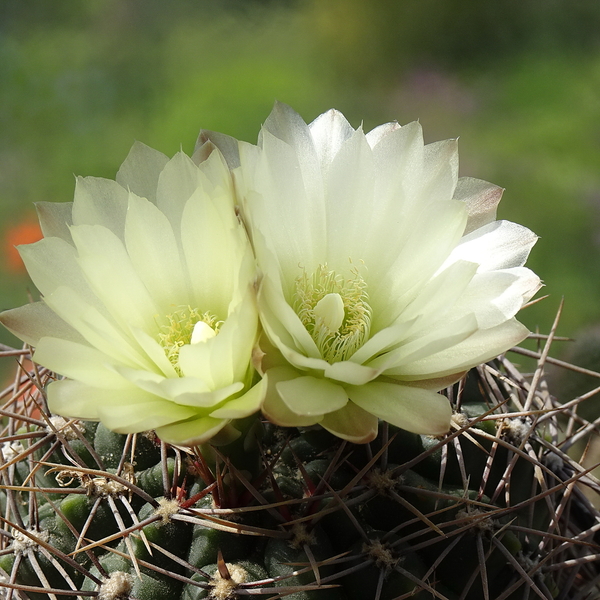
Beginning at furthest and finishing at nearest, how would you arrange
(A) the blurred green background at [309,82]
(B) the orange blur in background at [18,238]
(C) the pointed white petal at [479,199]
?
(A) the blurred green background at [309,82] < (B) the orange blur in background at [18,238] < (C) the pointed white petal at [479,199]

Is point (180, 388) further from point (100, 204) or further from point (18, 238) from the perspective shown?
point (18, 238)

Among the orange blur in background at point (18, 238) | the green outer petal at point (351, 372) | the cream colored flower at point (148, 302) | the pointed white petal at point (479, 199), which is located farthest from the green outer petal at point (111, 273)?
the orange blur in background at point (18, 238)

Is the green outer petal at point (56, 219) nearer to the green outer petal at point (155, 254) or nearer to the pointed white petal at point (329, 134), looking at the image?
the green outer petal at point (155, 254)

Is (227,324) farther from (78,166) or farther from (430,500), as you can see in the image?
(78,166)

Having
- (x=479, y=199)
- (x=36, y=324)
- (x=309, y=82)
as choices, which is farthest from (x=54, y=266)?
(x=309, y=82)

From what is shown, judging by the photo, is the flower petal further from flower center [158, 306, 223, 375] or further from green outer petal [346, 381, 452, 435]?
green outer petal [346, 381, 452, 435]

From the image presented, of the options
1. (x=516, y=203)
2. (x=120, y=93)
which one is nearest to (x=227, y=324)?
(x=516, y=203)

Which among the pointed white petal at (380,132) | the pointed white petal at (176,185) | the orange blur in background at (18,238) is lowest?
the orange blur in background at (18,238)
